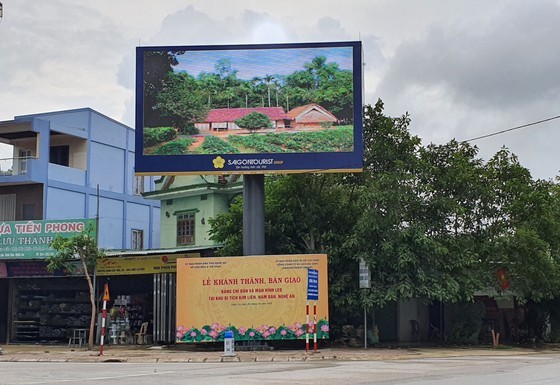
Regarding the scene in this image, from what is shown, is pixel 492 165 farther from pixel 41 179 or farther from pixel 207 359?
pixel 41 179

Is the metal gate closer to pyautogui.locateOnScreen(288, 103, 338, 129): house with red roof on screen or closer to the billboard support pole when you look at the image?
the billboard support pole

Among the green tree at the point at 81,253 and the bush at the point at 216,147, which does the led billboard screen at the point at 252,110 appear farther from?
the green tree at the point at 81,253

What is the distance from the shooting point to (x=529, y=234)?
92.8 feet

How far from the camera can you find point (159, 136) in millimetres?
27859

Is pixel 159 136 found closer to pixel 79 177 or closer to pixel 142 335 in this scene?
pixel 142 335

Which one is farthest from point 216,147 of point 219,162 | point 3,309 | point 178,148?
point 3,309

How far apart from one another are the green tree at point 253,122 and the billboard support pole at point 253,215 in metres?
1.82

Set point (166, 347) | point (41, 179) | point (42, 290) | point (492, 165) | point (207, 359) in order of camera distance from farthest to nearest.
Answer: point (41, 179) < point (42, 290) < point (492, 165) < point (166, 347) < point (207, 359)

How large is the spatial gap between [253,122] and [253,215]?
3396 millimetres

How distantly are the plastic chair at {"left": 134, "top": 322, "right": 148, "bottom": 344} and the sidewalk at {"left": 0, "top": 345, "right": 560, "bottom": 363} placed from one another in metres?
1.38

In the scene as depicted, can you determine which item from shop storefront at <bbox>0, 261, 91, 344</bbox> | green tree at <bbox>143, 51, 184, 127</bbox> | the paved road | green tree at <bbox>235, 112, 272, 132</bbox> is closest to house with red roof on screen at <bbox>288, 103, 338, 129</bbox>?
green tree at <bbox>235, 112, 272, 132</bbox>

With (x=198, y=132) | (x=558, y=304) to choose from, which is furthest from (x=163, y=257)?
(x=558, y=304)

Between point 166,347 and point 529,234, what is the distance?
14265 mm

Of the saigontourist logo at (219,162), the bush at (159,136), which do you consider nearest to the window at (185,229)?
the bush at (159,136)
